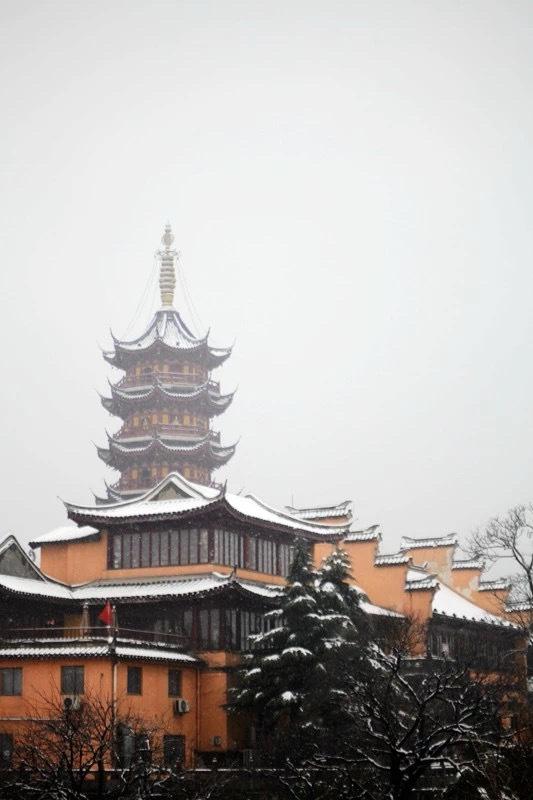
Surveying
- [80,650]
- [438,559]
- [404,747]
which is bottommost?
[404,747]

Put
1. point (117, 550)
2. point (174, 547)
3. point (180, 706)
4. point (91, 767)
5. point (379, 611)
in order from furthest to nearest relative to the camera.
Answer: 1. point (379, 611)
2. point (117, 550)
3. point (174, 547)
4. point (180, 706)
5. point (91, 767)

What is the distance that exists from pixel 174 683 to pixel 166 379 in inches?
1559

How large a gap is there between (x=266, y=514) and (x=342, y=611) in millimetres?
11975

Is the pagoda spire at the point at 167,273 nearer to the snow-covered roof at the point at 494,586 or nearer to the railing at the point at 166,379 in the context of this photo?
the railing at the point at 166,379

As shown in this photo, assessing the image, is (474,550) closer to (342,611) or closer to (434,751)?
(342,611)

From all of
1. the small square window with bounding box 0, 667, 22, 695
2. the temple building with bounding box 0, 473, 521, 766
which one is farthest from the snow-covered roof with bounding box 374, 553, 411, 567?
the small square window with bounding box 0, 667, 22, 695

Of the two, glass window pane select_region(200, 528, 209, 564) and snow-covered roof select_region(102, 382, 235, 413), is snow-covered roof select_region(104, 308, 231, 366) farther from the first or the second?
glass window pane select_region(200, 528, 209, 564)

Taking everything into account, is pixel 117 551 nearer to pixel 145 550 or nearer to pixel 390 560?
pixel 145 550

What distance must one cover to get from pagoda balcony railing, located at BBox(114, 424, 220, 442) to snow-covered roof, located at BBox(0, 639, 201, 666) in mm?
37592

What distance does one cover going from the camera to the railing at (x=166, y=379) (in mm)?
78125

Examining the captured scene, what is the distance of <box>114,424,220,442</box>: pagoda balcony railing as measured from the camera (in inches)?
3027

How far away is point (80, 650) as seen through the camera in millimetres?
37750

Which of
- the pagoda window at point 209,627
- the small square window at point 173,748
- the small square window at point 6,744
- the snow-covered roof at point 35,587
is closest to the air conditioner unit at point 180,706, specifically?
the small square window at point 173,748

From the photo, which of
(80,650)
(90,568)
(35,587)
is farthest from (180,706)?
(90,568)
